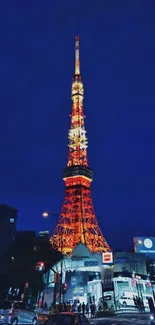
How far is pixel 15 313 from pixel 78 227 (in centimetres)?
5394

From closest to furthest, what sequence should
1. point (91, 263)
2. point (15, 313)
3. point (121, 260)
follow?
point (15, 313), point (91, 263), point (121, 260)

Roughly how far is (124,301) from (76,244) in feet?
72.9

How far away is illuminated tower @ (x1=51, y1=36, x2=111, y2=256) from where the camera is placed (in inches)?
2790

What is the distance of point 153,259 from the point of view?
73.1m

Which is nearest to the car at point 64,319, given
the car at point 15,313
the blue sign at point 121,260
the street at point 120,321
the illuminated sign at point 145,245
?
the car at point 15,313

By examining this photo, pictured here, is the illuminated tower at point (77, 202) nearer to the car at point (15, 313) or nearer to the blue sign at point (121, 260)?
the blue sign at point (121, 260)

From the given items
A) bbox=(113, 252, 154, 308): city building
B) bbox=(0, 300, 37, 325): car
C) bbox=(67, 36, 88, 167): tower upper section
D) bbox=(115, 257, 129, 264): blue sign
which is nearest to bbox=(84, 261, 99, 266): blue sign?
bbox=(113, 252, 154, 308): city building

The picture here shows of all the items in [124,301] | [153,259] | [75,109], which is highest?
[75,109]

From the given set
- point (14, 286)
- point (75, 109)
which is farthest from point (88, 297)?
point (75, 109)

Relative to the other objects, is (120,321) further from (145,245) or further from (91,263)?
(145,245)

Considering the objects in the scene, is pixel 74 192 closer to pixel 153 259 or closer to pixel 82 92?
pixel 153 259

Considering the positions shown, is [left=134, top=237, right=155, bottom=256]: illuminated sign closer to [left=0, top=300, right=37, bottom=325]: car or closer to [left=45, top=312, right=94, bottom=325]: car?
[left=0, top=300, right=37, bottom=325]: car

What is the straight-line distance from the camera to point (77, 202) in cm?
7419

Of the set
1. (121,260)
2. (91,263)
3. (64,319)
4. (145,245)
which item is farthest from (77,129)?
(64,319)
